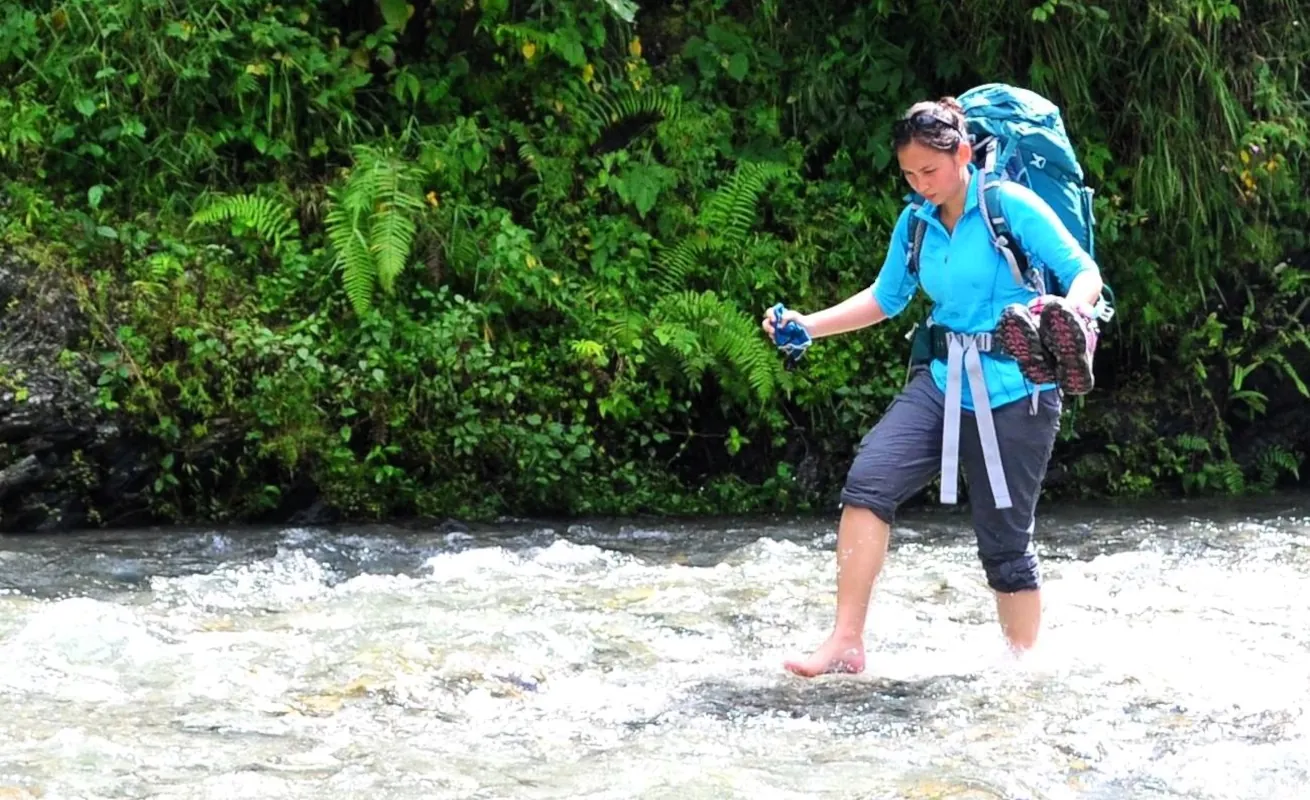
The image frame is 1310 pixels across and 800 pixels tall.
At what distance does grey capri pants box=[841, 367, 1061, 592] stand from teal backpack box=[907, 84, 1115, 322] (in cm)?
44

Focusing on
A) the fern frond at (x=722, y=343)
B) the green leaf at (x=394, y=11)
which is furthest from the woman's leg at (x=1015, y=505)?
the green leaf at (x=394, y=11)

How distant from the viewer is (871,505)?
17.2 feet

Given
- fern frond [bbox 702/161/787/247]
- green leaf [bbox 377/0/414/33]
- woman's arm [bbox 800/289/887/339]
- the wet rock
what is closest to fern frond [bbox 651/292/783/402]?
fern frond [bbox 702/161/787/247]

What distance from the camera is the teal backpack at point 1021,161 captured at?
5.02 m

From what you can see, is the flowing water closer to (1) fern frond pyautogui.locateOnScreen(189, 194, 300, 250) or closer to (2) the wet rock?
(2) the wet rock

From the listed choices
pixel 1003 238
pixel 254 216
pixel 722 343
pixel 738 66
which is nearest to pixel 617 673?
pixel 1003 238

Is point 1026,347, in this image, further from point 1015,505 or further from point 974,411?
point 1015,505

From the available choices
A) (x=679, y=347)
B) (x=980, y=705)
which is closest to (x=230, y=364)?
(x=679, y=347)

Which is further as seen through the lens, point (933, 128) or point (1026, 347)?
point (933, 128)

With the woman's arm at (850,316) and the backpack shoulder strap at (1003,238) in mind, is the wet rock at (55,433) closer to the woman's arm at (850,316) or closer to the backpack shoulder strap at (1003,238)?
the woman's arm at (850,316)

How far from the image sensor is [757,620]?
20.3 feet

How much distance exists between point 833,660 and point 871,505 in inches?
21.3

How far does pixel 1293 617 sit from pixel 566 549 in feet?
10.7

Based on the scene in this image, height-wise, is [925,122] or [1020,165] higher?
[925,122]
